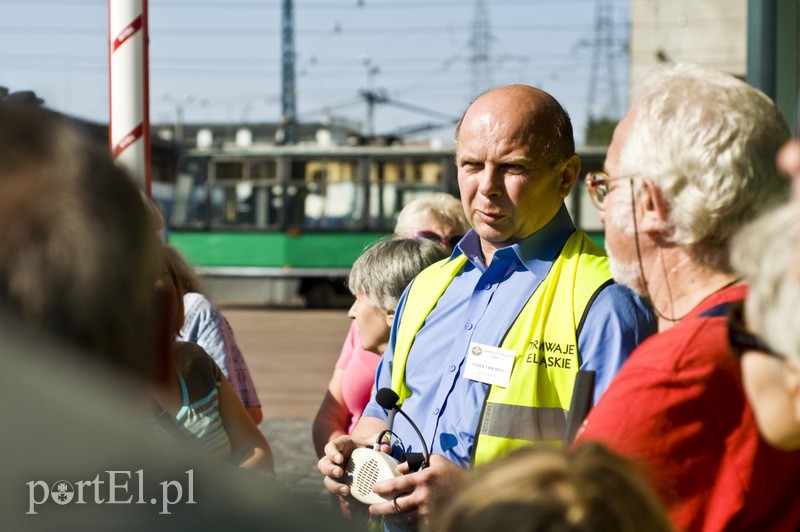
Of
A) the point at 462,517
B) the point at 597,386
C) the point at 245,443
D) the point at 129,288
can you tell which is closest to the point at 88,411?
the point at 129,288

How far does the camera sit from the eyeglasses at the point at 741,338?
4.39 ft

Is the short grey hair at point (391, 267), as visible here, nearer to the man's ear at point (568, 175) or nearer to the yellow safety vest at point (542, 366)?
the man's ear at point (568, 175)

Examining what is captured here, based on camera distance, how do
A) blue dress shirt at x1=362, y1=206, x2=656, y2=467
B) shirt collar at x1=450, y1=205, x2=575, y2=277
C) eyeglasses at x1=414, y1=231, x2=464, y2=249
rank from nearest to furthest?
blue dress shirt at x1=362, y1=206, x2=656, y2=467 → shirt collar at x1=450, y1=205, x2=575, y2=277 → eyeglasses at x1=414, y1=231, x2=464, y2=249

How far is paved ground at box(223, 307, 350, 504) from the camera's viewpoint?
811 centimetres

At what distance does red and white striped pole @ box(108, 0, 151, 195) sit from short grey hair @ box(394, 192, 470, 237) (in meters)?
1.41

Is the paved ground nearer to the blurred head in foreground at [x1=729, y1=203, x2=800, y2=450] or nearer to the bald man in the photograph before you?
the bald man

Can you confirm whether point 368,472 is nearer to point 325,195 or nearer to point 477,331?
point 477,331

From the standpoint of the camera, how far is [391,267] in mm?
3637

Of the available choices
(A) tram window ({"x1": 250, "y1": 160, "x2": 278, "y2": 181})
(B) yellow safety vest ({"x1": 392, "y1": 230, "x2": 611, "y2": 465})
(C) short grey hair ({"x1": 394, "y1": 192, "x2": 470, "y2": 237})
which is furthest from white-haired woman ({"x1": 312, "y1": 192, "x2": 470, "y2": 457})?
(A) tram window ({"x1": 250, "y1": 160, "x2": 278, "y2": 181})

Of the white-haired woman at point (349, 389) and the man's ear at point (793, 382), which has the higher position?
the man's ear at point (793, 382)

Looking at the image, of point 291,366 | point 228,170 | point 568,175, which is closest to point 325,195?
point 228,170

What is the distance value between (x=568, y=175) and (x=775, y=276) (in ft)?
6.11

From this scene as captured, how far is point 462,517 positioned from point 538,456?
118 mm

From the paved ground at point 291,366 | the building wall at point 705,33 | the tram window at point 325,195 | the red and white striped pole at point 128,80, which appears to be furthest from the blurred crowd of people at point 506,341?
the building wall at point 705,33
